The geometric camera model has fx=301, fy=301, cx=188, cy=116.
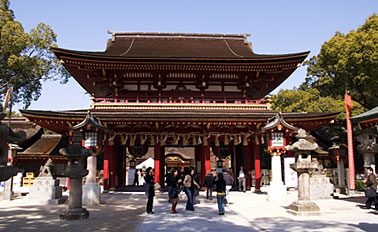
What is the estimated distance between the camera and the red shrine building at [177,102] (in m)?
18.9

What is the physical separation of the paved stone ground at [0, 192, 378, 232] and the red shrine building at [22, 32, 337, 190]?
5.74 meters

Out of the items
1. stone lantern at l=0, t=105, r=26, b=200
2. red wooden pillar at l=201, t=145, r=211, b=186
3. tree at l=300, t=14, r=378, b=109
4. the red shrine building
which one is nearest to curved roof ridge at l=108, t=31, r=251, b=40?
the red shrine building

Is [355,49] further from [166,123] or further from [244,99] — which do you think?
[166,123]

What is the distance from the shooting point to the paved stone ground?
948cm

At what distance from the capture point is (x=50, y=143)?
79.5 feet

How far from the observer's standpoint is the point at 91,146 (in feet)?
54.0

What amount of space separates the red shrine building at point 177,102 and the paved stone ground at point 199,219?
5735mm

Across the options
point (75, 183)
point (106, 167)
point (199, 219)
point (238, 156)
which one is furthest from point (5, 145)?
point (238, 156)

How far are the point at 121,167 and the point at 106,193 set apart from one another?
5.05 metres

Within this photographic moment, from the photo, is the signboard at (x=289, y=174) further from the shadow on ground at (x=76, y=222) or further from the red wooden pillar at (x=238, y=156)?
the shadow on ground at (x=76, y=222)

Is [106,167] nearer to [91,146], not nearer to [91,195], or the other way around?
[91,146]

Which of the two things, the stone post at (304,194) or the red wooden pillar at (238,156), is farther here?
the red wooden pillar at (238,156)

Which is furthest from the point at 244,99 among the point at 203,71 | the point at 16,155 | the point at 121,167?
the point at 16,155

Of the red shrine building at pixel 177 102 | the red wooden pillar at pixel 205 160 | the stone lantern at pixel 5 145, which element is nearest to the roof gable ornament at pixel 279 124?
the red shrine building at pixel 177 102
